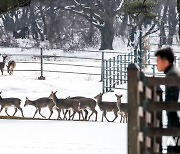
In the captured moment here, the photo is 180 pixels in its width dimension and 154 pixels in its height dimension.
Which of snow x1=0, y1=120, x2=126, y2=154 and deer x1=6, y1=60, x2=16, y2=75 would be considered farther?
deer x1=6, y1=60, x2=16, y2=75

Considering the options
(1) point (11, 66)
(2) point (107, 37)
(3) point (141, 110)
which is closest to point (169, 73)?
(3) point (141, 110)

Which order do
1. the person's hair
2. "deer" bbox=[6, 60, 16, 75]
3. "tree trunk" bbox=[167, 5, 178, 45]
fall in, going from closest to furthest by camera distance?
the person's hair < "deer" bbox=[6, 60, 16, 75] < "tree trunk" bbox=[167, 5, 178, 45]

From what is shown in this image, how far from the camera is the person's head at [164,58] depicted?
7562 millimetres

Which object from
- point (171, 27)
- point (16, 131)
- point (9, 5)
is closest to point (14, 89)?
point (9, 5)

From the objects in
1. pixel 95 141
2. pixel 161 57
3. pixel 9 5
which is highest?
pixel 9 5

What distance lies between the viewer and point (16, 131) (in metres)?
13.4

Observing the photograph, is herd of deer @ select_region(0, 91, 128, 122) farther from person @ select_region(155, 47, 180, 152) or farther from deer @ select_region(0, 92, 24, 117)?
person @ select_region(155, 47, 180, 152)

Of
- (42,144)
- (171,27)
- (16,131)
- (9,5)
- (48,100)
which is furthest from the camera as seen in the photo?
(171,27)

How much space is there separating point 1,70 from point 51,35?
27180 millimetres

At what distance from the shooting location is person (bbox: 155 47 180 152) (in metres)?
7.41

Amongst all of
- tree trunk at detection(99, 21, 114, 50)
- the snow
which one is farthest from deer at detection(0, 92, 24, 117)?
tree trunk at detection(99, 21, 114, 50)

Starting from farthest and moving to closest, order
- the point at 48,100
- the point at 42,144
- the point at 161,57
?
the point at 48,100
the point at 42,144
the point at 161,57

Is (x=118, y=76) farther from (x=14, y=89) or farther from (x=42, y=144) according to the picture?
Answer: (x=42, y=144)

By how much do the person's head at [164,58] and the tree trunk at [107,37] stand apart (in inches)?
1686
